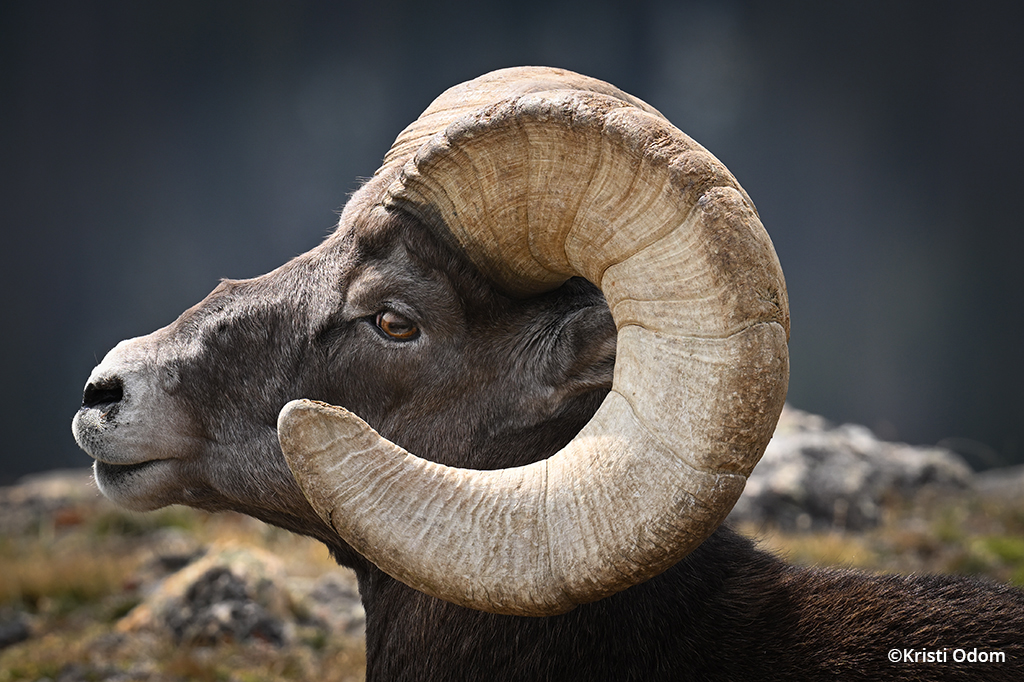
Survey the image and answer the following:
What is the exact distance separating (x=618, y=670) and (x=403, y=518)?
3.11ft

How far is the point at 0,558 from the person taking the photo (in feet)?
29.0

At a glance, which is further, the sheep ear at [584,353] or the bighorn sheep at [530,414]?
the sheep ear at [584,353]

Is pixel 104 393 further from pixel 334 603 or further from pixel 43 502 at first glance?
pixel 43 502

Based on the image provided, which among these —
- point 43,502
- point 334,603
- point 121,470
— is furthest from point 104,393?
point 43,502

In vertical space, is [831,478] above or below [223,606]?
above

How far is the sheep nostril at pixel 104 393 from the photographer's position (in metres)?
2.68

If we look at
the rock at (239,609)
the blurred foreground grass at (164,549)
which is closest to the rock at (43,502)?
the blurred foreground grass at (164,549)

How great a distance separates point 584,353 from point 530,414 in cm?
28

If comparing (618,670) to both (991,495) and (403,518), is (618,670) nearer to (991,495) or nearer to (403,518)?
(403,518)

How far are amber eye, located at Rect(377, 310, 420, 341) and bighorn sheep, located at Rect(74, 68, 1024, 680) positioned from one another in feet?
0.03

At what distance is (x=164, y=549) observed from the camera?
8.38 m

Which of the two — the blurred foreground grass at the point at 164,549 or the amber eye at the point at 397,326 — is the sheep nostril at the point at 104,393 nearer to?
the amber eye at the point at 397,326

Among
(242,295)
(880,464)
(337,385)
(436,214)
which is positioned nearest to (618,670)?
(337,385)

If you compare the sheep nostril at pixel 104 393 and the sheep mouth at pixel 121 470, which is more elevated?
the sheep nostril at pixel 104 393
